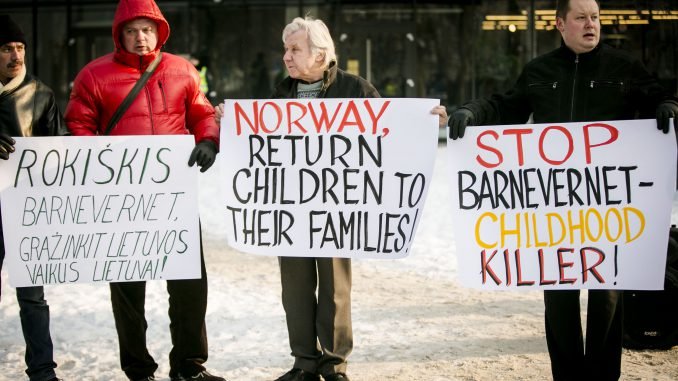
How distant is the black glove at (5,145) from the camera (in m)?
4.21

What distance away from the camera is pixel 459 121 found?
415cm

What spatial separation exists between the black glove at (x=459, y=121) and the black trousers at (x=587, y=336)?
846mm

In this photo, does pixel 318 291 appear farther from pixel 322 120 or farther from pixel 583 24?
pixel 583 24

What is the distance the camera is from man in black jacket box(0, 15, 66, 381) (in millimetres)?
4363

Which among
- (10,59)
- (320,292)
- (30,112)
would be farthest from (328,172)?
(10,59)

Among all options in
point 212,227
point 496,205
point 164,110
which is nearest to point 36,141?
point 164,110

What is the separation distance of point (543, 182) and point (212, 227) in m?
6.43

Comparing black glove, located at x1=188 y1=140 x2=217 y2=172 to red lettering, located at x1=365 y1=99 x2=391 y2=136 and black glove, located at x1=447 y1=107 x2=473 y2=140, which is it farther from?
black glove, located at x1=447 y1=107 x2=473 y2=140

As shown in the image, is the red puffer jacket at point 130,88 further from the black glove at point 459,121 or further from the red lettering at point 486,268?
the red lettering at point 486,268

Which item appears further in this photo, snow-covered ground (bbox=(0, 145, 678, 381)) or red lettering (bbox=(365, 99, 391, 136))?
snow-covered ground (bbox=(0, 145, 678, 381))

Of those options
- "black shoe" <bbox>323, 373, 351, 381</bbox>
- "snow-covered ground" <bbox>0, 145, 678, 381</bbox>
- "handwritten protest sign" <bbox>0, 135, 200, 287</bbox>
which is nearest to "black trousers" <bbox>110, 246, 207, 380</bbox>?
"handwritten protest sign" <bbox>0, 135, 200, 287</bbox>

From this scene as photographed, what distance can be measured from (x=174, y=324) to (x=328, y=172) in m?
1.10

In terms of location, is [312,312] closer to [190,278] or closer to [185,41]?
[190,278]

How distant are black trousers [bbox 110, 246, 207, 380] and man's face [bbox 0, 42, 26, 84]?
3.80 ft
